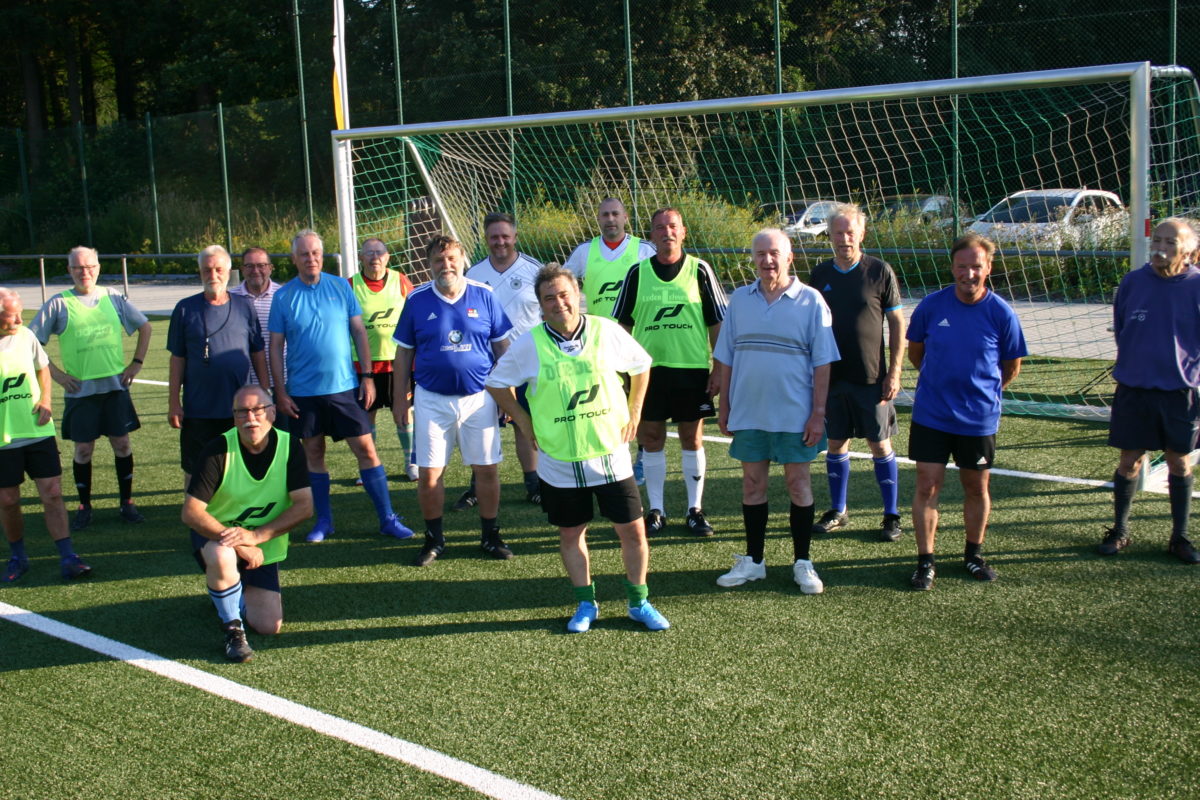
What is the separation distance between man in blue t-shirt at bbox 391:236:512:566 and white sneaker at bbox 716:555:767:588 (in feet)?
4.44

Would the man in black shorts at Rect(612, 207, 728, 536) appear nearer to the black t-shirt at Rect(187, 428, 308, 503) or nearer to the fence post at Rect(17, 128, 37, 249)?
the black t-shirt at Rect(187, 428, 308, 503)

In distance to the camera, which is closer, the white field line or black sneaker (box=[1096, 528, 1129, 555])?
the white field line

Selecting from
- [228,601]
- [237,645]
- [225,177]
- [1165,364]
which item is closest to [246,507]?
[228,601]

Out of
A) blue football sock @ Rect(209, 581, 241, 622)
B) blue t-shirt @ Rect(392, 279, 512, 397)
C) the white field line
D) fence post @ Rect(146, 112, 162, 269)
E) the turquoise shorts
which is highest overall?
fence post @ Rect(146, 112, 162, 269)

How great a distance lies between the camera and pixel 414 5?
22.7 m

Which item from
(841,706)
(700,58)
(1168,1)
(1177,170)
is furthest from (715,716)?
(700,58)

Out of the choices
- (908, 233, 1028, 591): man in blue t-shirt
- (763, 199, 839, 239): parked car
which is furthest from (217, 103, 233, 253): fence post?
(908, 233, 1028, 591): man in blue t-shirt

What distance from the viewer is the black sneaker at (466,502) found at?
23.6ft

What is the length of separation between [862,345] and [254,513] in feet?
11.1

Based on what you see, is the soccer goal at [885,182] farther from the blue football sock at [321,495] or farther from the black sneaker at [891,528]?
the blue football sock at [321,495]

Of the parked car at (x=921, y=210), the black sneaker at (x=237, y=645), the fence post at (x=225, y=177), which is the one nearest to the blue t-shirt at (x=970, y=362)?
the black sneaker at (x=237, y=645)

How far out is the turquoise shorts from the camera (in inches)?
209

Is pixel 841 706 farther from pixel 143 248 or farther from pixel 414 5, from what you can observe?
pixel 143 248

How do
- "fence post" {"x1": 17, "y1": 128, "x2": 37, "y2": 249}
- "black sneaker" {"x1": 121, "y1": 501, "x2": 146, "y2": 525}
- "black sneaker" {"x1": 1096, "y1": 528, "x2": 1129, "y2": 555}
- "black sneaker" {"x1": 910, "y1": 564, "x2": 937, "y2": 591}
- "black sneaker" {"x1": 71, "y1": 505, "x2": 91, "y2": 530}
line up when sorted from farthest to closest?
1. "fence post" {"x1": 17, "y1": 128, "x2": 37, "y2": 249}
2. "black sneaker" {"x1": 121, "y1": 501, "x2": 146, "y2": 525}
3. "black sneaker" {"x1": 71, "y1": 505, "x2": 91, "y2": 530}
4. "black sneaker" {"x1": 1096, "y1": 528, "x2": 1129, "y2": 555}
5. "black sneaker" {"x1": 910, "y1": 564, "x2": 937, "y2": 591}
